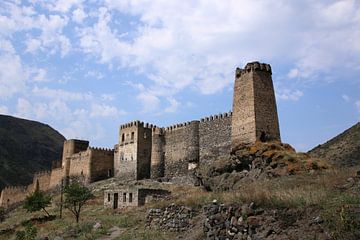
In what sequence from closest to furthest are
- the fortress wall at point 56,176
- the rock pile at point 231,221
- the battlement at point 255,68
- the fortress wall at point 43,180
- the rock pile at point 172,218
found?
the rock pile at point 231,221
the rock pile at point 172,218
the battlement at point 255,68
the fortress wall at point 56,176
the fortress wall at point 43,180

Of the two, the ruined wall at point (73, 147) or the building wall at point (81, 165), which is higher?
the ruined wall at point (73, 147)

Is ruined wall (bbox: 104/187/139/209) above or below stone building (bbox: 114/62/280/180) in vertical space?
below

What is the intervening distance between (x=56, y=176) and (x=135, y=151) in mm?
17403

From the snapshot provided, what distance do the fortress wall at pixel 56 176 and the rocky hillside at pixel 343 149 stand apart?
29.3m

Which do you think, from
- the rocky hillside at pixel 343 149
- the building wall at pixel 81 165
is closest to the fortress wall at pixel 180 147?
the rocky hillside at pixel 343 149

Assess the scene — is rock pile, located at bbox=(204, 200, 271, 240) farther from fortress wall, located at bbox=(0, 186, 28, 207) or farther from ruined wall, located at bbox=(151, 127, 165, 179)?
fortress wall, located at bbox=(0, 186, 28, 207)

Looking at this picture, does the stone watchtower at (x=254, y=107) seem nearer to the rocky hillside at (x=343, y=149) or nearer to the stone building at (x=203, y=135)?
the stone building at (x=203, y=135)

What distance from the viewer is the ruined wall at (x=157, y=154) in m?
42.2

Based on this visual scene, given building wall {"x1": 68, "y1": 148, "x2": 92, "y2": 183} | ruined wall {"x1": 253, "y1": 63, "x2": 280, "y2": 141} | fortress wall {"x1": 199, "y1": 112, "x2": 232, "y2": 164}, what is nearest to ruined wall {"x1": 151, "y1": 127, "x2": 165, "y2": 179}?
fortress wall {"x1": 199, "y1": 112, "x2": 232, "y2": 164}

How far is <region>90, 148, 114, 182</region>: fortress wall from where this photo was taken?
161 ft

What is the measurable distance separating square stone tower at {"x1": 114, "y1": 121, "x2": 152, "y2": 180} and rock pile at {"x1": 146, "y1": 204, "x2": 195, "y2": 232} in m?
27.9

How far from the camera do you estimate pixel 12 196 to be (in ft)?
209

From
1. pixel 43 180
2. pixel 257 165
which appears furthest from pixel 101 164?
pixel 257 165

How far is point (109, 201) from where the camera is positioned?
2791 centimetres
